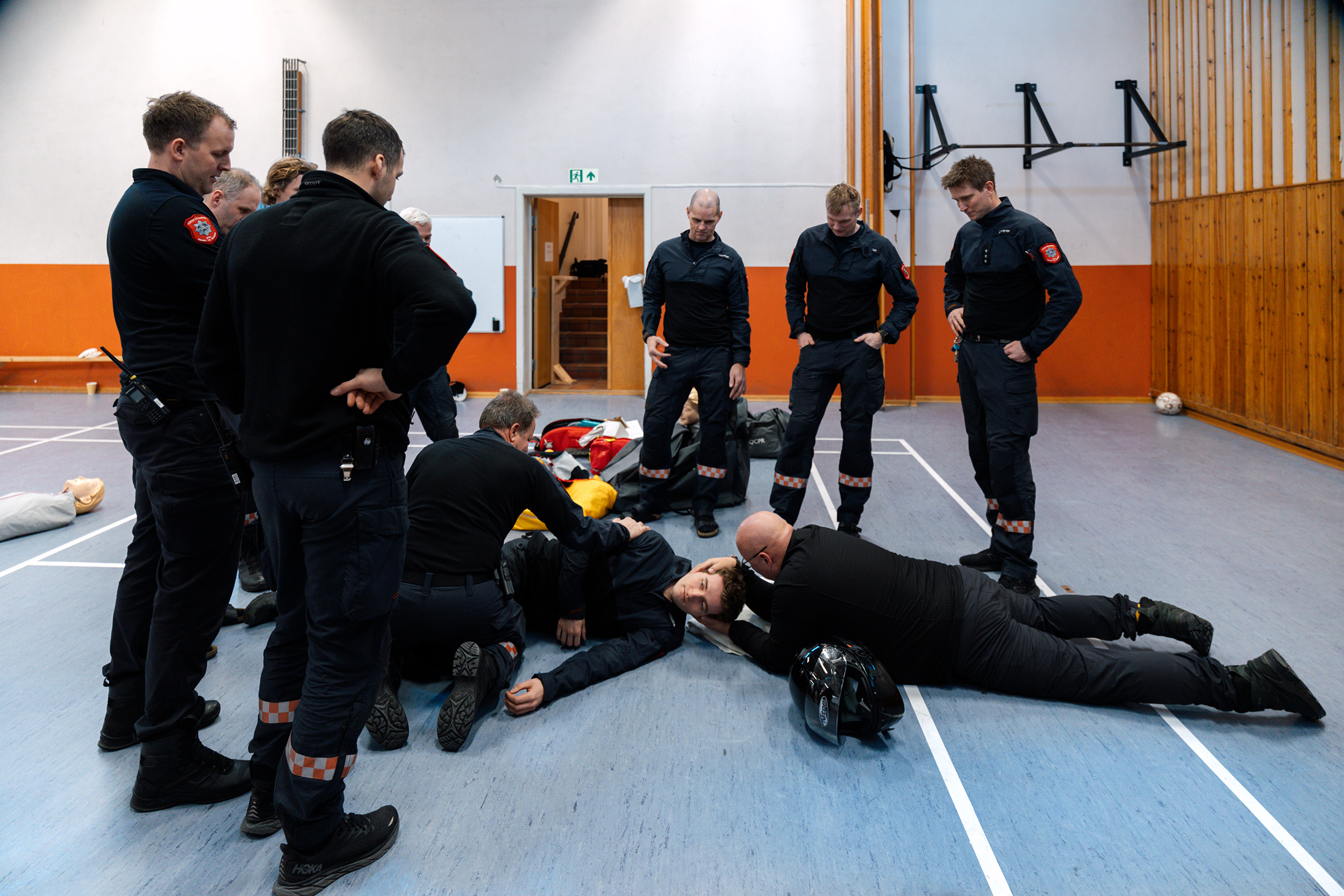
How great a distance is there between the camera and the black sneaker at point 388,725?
9.55 ft

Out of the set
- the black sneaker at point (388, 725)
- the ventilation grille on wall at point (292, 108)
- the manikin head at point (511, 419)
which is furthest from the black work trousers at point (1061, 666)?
the ventilation grille on wall at point (292, 108)

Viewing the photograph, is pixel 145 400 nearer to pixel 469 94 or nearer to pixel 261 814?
pixel 261 814

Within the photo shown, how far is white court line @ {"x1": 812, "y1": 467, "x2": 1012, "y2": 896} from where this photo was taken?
7.57ft

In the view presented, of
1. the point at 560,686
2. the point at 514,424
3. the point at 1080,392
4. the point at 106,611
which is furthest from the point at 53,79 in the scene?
the point at 1080,392

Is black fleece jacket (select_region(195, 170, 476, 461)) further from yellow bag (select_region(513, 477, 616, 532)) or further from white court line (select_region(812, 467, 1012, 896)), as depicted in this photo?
yellow bag (select_region(513, 477, 616, 532))

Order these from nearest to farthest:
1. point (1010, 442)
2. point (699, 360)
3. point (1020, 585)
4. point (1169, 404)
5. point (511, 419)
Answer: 1. point (511, 419)
2. point (1020, 585)
3. point (1010, 442)
4. point (699, 360)
5. point (1169, 404)

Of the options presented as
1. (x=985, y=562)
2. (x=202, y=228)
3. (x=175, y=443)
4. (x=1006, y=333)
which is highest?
(x=202, y=228)

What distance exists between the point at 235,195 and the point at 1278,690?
14.1ft

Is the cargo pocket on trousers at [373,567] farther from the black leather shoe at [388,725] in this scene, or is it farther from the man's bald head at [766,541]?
the man's bald head at [766,541]

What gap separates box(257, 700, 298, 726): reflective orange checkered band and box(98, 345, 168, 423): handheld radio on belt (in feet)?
3.04

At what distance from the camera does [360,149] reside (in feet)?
7.01

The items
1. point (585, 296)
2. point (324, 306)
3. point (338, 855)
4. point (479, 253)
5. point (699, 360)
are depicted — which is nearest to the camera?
point (324, 306)

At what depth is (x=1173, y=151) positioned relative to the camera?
9.73 meters

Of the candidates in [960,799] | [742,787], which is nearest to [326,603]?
[742,787]
